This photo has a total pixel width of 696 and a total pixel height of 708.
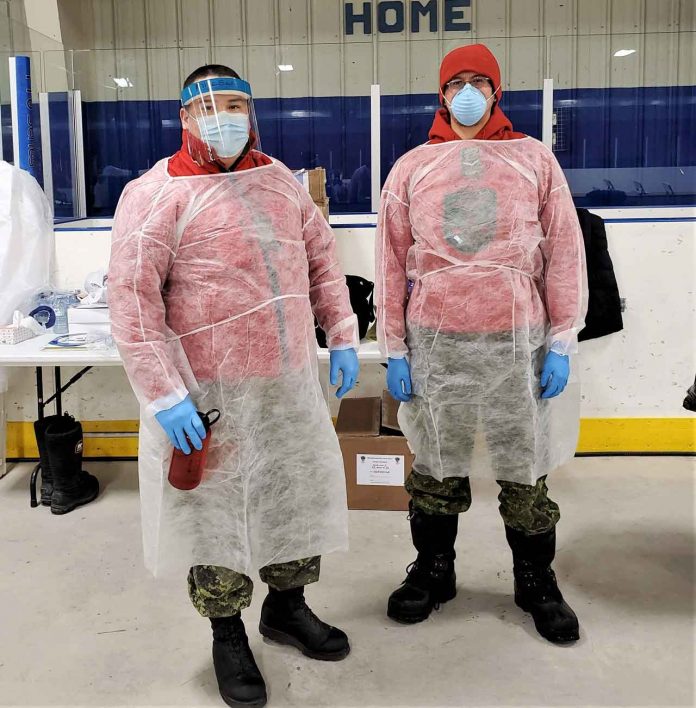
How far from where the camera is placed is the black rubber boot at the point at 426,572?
223 centimetres

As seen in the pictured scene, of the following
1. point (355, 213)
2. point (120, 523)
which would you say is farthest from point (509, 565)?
point (355, 213)

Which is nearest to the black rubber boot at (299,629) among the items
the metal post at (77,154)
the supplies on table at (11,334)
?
the supplies on table at (11,334)

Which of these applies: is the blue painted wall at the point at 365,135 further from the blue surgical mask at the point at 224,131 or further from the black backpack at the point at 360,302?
the blue surgical mask at the point at 224,131

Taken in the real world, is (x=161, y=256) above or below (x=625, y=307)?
above

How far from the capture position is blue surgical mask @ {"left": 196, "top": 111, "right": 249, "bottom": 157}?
1711 mm

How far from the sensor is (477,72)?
2033 mm

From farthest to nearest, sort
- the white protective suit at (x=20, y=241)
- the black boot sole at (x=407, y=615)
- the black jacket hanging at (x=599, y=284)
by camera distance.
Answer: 1. the black jacket hanging at (x=599, y=284)
2. the white protective suit at (x=20, y=241)
3. the black boot sole at (x=407, y=615)

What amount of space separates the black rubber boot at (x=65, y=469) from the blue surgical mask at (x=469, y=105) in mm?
1969

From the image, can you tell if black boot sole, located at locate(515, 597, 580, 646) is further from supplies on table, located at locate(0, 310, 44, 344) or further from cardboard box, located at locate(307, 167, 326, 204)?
supplies on table, located at locate(0, 310, 44, 344)

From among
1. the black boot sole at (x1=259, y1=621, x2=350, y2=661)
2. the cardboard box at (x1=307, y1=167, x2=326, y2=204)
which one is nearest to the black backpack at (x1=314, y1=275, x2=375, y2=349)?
the cardboard box at (x1=307, y1=167, x2=326, y2=204)

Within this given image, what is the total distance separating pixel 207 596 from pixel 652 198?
3.55 meters

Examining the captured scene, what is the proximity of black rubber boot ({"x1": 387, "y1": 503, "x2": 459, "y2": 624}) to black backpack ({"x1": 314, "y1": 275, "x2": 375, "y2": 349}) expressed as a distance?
92cm

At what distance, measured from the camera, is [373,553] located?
8.82 ft

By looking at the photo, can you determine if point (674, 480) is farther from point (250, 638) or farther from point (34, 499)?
point (34, 499)
